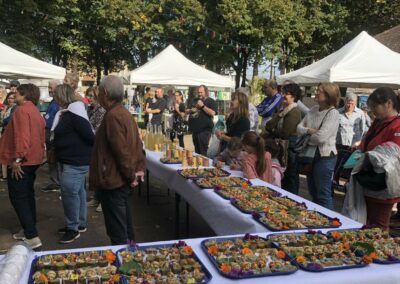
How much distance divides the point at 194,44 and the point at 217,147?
692 inches

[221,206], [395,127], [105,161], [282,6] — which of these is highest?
[282,6]

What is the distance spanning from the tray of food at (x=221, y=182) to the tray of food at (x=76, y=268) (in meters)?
1.65

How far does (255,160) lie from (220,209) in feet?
3.52

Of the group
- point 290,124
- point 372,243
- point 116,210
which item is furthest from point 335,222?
point 290,124

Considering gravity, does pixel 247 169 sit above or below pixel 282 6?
below

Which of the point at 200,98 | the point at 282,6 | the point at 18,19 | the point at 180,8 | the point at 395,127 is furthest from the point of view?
the point at 180,8

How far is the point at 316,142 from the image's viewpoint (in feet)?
13.8

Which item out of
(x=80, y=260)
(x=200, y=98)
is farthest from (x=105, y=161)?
(x=200, y=98)

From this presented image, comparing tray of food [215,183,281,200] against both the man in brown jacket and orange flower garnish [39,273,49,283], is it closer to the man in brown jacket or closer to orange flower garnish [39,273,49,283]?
the man in brown jacket

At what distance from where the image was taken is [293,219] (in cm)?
271

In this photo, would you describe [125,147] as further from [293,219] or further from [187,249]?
[293,219]

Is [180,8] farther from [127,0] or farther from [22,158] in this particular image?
[22,158]

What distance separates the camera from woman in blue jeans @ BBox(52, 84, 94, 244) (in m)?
4.11

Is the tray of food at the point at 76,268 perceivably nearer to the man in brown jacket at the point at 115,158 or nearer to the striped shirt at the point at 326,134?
the man in brown jacket at the point at 115,158
